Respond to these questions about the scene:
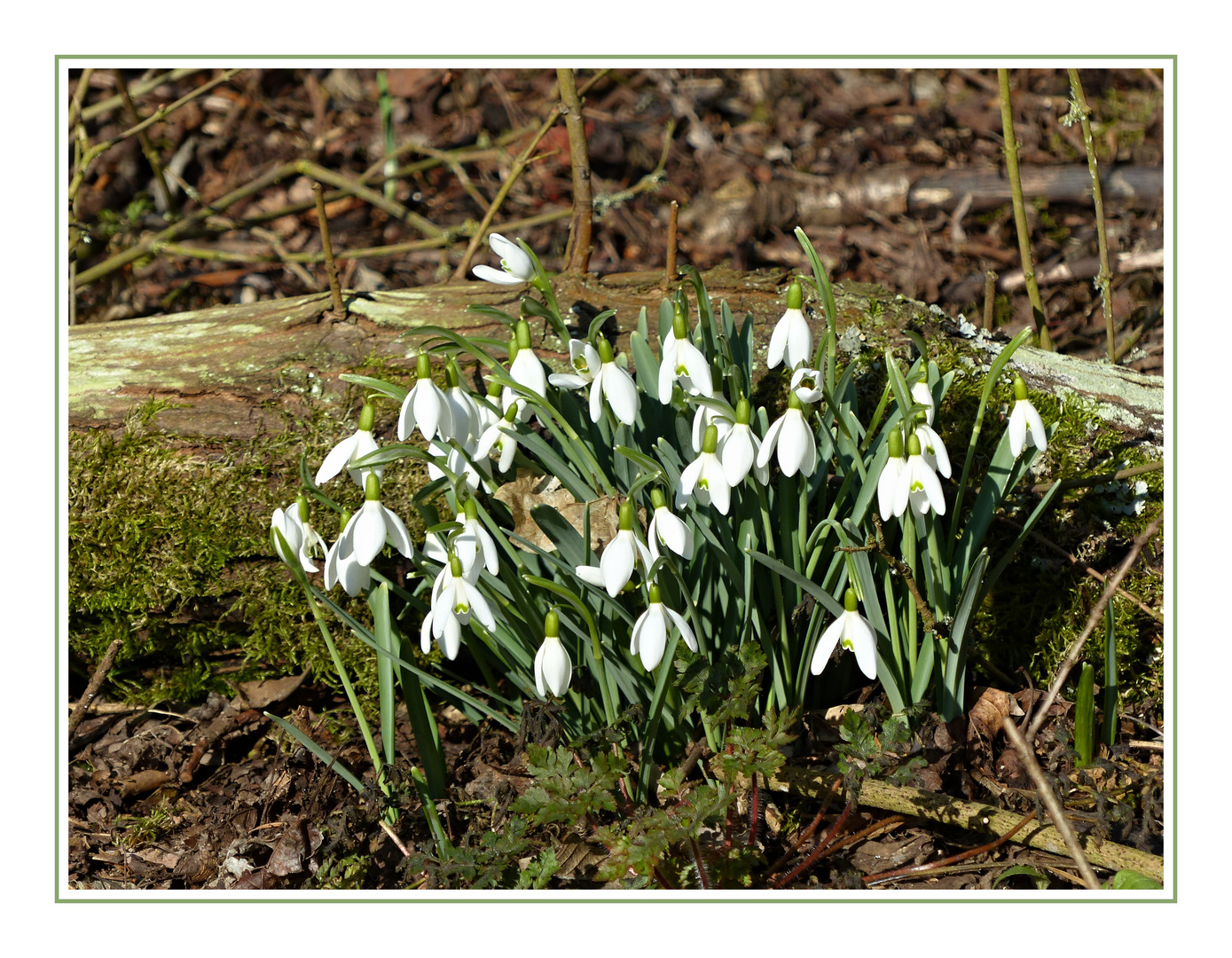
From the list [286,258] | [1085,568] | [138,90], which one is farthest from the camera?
[138,90]

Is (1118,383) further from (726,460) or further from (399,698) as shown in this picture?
(399,698)

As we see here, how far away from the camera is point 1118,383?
229 centimetres

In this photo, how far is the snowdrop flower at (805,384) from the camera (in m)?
1.48

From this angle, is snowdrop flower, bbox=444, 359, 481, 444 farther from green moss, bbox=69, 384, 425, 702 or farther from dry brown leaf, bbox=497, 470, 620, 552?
green moss, bbox=69, 384, 425, 702

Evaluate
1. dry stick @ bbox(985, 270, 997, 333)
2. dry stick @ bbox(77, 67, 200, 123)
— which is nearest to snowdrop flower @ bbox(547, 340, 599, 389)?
dry stick @ bbox(985, 270, 997, 333)

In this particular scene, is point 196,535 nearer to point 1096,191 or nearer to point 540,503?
point 540,503

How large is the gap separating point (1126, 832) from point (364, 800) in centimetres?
134

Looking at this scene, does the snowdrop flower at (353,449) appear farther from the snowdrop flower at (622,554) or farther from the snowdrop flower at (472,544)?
the snowdrop flower at (622,554)

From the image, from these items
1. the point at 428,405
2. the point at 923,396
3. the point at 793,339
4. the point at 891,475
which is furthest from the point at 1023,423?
the point at 428,405

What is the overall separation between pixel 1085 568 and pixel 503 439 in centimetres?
128

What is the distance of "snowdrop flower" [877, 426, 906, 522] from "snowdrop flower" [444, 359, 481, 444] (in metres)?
0.68

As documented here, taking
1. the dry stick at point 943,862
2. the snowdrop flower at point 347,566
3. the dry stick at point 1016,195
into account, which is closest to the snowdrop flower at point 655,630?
the snowdrop flower at point 347,566

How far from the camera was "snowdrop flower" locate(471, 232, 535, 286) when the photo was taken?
1.64 metres

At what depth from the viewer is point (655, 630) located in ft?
4.74
